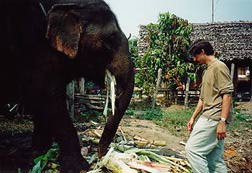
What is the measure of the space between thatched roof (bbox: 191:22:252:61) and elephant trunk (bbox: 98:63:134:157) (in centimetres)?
1805

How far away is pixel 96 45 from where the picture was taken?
469cm

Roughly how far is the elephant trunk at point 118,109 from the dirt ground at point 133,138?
4.00 feet

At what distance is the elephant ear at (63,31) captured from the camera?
4.46 metres

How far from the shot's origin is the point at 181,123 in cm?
1160

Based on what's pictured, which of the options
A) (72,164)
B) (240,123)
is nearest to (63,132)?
(72,164)

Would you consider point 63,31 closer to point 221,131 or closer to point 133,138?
point 221,131

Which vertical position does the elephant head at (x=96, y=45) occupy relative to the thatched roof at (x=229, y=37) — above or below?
below

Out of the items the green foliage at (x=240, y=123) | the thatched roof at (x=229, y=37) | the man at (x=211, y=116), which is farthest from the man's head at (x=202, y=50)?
the thatched roof at (x=229, y=37)

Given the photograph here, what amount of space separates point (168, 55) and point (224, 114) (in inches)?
580

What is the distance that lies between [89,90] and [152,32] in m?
6.02

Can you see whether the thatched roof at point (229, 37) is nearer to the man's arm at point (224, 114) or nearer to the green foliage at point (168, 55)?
the green foliage at point (168, 55)

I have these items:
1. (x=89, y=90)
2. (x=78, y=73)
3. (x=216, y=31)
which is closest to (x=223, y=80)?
(x=78, y=73)

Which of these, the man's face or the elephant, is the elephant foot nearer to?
the elephant

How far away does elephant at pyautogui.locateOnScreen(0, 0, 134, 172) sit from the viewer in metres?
4.48
